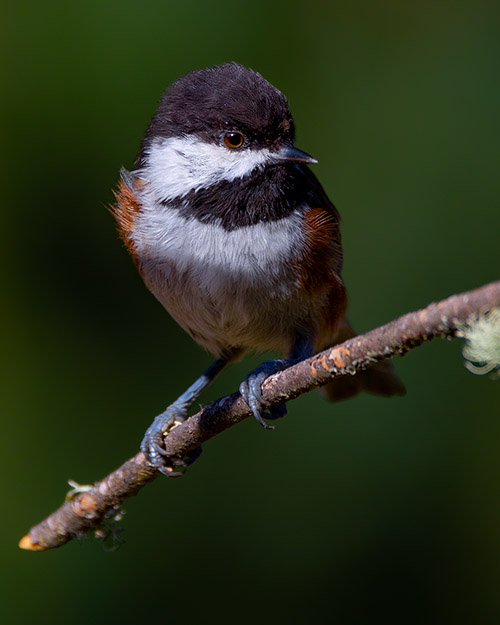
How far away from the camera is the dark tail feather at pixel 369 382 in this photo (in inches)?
131

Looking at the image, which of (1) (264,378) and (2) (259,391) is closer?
(2) (259,391)

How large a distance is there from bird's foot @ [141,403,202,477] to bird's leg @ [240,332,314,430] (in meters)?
0.36

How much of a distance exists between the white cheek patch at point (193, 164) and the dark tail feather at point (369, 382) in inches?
39.1

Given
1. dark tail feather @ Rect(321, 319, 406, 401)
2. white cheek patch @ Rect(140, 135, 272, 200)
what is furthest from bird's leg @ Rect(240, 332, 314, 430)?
white cheek patch @ Rect(140, 135, 272, 200)

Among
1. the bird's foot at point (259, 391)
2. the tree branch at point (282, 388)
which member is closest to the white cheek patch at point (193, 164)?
the bird's foot at point (259, 391)

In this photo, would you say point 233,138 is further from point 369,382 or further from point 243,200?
point 369,382

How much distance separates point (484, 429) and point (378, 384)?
71 cm

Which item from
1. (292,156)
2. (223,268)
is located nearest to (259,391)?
(223,268)

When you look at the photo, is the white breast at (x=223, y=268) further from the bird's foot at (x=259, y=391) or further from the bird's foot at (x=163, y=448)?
the bird's foot at (x=163, y=448)

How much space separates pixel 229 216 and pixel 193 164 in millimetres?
228

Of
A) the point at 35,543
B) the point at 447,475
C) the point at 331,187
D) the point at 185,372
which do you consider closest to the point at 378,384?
the point at 447,475

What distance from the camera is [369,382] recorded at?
337 cm

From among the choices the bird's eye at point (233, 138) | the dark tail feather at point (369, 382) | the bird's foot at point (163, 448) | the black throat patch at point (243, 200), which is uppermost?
the bird's eye at point (233, 138)

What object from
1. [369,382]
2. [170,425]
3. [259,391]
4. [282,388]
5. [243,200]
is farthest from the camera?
[369,382]
